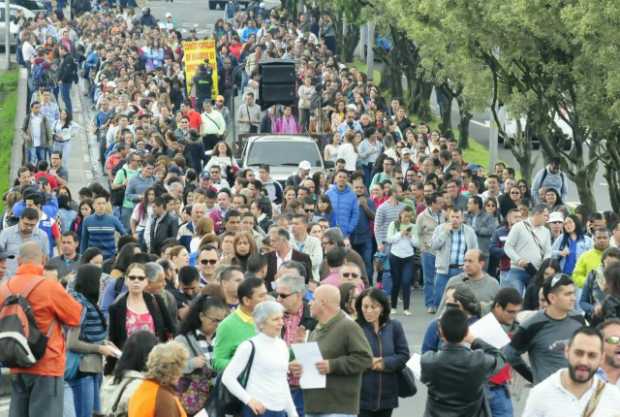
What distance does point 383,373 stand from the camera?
528 inches

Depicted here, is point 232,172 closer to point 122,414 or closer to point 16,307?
point 16,307

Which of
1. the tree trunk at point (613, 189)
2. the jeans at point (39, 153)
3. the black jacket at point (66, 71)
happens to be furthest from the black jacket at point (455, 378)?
the black jacket at point (66, 71)

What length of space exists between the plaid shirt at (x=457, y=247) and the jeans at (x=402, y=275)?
1.77 meters

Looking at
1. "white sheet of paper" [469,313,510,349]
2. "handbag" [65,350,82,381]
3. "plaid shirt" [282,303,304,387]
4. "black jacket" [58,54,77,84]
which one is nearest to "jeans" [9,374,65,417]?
"handbag" [65,350,82,381]

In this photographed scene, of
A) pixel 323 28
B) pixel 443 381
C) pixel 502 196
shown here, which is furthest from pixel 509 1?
pixel 323 28

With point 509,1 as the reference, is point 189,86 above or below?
below

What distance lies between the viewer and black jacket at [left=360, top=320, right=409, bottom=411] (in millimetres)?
13383

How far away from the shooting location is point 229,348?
1287 centimetres

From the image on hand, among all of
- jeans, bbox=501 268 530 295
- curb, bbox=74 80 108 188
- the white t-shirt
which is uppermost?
the white t-shirt

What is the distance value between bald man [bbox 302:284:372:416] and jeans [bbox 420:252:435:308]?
32.1 feet

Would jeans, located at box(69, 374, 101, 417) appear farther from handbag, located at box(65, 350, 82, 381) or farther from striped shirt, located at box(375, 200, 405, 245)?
striped shirt, located at box(375, 200, 405, 245)

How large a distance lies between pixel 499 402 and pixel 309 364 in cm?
170

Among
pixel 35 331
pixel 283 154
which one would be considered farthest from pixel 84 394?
pixel 283 154

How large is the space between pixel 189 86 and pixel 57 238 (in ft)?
74.8
